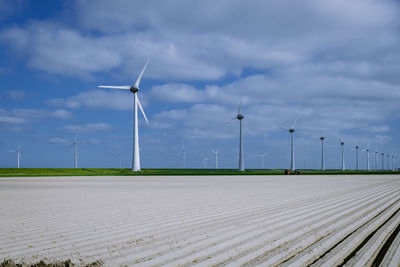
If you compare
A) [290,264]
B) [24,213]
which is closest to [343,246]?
[290,264]

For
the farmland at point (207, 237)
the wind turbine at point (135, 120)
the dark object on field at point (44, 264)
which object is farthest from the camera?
the wind turbine at point (135, 120)

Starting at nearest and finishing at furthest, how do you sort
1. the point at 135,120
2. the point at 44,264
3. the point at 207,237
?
the point at 44,264
the point at 207,237
the point at 135,120

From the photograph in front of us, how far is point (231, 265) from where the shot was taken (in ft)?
18.7

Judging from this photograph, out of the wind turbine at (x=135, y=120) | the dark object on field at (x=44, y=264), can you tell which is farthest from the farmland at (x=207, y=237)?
the wind turbine at (x=135, y=120)

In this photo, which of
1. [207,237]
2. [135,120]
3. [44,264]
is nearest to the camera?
[44,264]

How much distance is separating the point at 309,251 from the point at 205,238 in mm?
2192

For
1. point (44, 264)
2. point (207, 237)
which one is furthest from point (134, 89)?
point (44, 264)

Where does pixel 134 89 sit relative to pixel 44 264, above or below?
above

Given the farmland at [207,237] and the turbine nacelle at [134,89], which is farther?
the turbine nacelle at [134,89]

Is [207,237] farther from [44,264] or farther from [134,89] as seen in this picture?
[134,89]

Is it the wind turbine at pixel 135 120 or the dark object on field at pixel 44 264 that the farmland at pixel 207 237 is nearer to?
the dark object on field at pixel 44 264

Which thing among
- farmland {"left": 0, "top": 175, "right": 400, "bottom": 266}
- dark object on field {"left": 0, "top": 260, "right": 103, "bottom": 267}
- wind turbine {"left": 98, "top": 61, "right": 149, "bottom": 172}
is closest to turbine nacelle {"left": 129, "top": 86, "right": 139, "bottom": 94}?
wind turbine {"left": 98, "top": 61, "right": 149, "bottom": 172}

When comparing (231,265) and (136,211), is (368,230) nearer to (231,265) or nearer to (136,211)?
(231,265)

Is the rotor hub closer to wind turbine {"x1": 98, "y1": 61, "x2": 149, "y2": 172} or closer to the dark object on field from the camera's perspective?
wind turbine {"x1": 98, "y1": 61, "x2": 149, "y2": 172}
